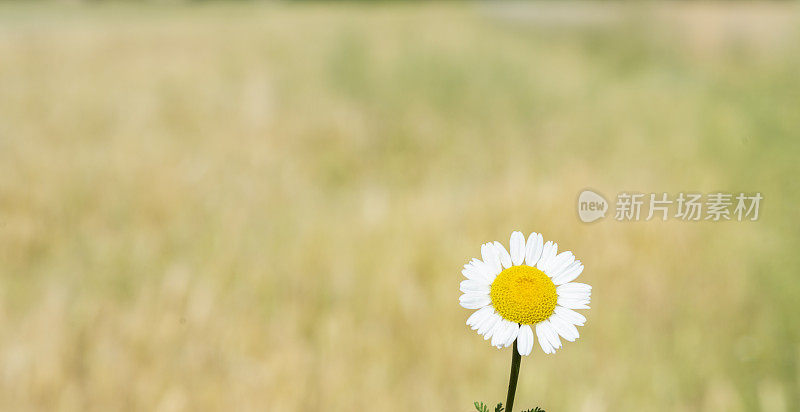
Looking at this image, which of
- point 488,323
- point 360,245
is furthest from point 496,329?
point 360,245

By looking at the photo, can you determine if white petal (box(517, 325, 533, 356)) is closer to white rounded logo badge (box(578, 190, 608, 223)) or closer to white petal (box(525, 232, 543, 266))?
white petal (box(525, 232, 543, 266))

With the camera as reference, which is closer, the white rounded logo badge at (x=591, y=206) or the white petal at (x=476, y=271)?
the white petal at (x=476, y=271)

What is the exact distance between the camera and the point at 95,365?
1.94m

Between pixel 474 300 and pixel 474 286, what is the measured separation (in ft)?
0.05

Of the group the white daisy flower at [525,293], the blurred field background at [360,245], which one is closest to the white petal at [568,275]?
the white daisy flower at [525,293]

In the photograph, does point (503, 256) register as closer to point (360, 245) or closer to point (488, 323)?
point (488, 323)

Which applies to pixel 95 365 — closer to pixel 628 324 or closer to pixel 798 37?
pixel 628 324

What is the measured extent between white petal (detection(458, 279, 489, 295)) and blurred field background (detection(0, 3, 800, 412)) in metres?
1.47

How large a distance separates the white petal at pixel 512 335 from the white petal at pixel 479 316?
0.5 inches

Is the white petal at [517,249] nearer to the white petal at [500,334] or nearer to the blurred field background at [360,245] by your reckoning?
the white petal at [500,334]

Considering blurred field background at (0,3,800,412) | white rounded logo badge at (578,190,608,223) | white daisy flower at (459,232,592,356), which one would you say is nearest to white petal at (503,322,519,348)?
white daisy flower at (459,232,592,356)

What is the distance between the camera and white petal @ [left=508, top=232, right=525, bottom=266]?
33cm

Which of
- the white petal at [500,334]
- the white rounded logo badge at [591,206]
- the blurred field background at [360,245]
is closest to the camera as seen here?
the white petal at [500,334]

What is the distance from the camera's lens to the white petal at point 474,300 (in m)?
0.31
